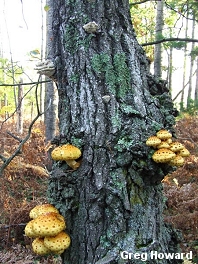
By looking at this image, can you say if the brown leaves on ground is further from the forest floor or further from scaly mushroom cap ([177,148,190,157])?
scaly mushroom cap ([177,148,190,157])

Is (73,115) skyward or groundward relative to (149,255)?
skyward

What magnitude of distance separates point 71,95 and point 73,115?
17 centimetres

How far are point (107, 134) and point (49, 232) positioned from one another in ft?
2.63

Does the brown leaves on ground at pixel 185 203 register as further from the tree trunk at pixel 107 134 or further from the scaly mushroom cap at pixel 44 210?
the scaly mushroom cap at pixel 44 210

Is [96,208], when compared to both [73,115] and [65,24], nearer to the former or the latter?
[73,115]

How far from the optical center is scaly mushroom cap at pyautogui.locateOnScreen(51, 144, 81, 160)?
1848 millimetres

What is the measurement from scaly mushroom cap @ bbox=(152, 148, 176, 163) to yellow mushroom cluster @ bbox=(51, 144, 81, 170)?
566 mm

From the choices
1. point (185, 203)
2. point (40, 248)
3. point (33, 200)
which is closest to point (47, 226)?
point (40, 248)

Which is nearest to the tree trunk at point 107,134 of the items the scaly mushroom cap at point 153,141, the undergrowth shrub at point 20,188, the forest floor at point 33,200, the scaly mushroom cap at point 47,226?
the scaly mushroom cap at point 153,141

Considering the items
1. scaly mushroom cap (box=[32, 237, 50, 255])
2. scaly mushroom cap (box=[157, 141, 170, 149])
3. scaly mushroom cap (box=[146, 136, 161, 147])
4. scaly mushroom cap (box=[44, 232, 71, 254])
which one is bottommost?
scaly mushroom cap (box=[32, 237, 50, 255])

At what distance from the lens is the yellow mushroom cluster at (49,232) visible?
1.73 m

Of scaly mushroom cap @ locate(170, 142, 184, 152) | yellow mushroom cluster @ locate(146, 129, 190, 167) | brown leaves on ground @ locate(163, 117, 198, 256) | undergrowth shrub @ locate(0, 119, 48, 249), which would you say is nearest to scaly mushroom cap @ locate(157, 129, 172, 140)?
yellow mushroom cluster @ locate(146, 129, 190, 167)

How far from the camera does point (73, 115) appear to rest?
2.04m

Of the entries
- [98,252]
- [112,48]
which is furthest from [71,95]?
[98,252]
